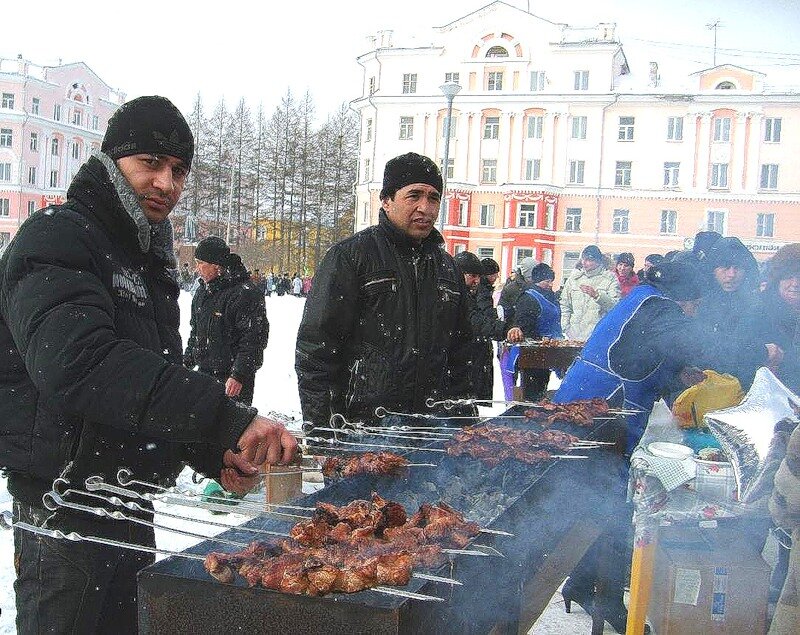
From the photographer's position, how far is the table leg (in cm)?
341

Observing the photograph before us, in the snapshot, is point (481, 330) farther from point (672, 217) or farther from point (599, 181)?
point (672, 217)

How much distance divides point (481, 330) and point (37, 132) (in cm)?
5819

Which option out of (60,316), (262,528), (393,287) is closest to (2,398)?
(60,316)

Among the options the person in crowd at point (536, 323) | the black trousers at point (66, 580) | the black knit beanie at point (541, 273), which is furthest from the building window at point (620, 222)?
the black trousers at point (66, 580)

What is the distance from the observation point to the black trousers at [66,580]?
215 centimetres

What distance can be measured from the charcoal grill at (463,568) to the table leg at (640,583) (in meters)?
0.29

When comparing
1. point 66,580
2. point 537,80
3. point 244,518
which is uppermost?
point 537,80

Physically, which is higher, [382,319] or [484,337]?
[382,319]

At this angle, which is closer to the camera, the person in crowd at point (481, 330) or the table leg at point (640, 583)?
the table leg at point (640, 583)

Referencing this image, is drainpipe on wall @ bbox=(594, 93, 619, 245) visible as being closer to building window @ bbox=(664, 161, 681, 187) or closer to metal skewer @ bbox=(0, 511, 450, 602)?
building window @ bbox=(664, 161, 681, 187)

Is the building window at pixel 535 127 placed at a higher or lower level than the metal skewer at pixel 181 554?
higher

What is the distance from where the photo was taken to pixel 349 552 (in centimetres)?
201

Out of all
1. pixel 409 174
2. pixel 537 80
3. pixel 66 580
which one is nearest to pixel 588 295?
pixel 409 174

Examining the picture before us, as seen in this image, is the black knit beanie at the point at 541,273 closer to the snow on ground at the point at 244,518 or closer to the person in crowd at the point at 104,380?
the snow on ground at the point at 244,518
